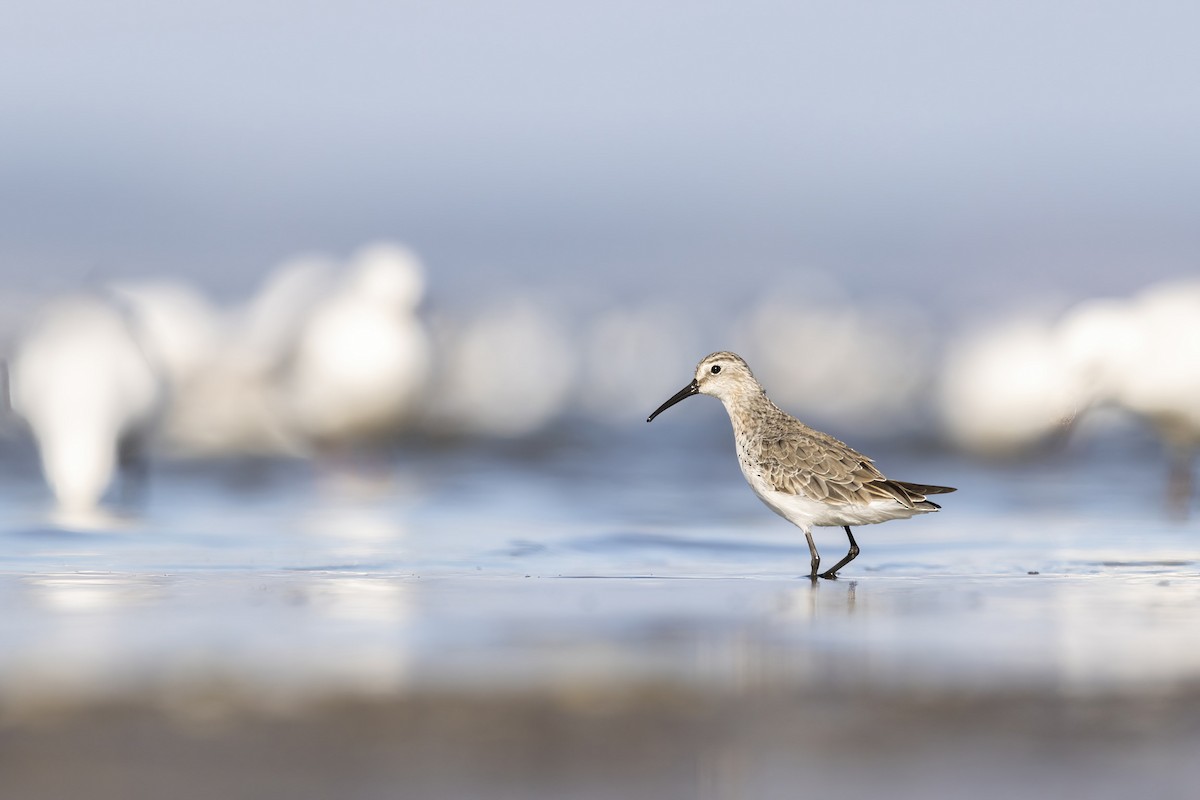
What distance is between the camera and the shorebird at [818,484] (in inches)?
312

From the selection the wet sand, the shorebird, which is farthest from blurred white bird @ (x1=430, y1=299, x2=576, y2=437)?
the wet sand

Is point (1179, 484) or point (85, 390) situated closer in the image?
point (85, 390)

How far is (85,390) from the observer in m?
11.8

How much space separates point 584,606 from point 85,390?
6562mm

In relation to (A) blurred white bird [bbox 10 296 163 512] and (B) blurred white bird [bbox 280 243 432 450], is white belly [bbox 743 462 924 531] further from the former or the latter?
(B) blurred white bird [bbox 280 243 432 450]

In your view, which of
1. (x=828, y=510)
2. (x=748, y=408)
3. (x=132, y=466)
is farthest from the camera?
(x=132, y=466)

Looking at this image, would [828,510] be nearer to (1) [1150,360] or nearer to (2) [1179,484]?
(2) [1179,484]

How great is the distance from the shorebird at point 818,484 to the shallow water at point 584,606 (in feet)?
0.88

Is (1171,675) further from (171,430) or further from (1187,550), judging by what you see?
(171,430)

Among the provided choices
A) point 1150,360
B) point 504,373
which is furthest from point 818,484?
point 504,373

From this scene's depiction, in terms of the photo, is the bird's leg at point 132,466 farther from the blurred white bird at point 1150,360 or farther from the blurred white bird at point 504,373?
the blurred white bird at point 1150,360

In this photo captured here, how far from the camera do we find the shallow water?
441 centimetres

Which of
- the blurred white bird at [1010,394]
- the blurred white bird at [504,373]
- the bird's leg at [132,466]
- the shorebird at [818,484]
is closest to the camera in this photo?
the shorebird at [818,484]

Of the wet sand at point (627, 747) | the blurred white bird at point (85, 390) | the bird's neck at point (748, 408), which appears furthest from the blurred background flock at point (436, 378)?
the wet sand at point (627, 747)
